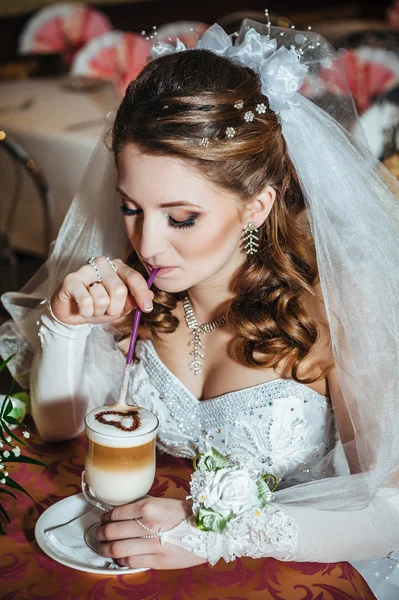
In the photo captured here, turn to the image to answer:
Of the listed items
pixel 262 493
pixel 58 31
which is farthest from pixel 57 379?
pixel 58 31

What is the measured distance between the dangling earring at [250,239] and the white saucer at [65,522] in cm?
65

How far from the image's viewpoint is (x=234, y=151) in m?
1.55

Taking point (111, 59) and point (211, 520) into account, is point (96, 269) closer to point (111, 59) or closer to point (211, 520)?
point (211, 520)

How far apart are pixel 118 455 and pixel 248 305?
1.87ft

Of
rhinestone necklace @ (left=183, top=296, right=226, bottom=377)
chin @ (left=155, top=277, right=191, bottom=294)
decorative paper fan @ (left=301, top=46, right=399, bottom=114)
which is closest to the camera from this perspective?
chin @ (left=155, top=277, right=191, bottom=294)

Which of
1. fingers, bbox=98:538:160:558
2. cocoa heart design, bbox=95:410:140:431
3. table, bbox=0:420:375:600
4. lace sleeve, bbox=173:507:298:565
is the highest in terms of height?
cocoa heart design, bbox=95:410:140:431

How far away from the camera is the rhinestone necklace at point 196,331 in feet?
6.15

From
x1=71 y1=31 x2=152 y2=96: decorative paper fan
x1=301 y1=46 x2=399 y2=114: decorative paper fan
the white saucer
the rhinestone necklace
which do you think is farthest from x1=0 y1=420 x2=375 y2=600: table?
x1=71 y1=31 x2=152 y2=96: decorative paper fan

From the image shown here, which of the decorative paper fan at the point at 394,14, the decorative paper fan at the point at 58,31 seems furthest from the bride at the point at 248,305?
the decorative paper fan at the point at 394,14

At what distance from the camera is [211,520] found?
130 centimetres

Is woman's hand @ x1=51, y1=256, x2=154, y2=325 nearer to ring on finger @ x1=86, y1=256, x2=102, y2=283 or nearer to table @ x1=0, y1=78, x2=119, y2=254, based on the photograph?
ring on finger @ x1=86, y1=256, x2=102, y2=283

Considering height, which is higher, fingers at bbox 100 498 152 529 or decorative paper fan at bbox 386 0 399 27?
fingers at bbox 100 498 152 529

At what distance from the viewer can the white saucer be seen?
1309mm

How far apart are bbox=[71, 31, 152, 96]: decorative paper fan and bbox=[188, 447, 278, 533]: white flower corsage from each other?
14.1ft
